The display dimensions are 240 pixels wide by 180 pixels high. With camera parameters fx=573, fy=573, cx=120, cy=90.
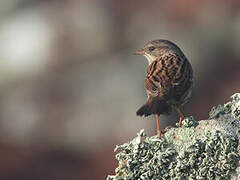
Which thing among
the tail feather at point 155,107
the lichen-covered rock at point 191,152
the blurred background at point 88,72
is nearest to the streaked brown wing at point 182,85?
the tail feather at point 155,107

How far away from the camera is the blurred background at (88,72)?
12.7 metres

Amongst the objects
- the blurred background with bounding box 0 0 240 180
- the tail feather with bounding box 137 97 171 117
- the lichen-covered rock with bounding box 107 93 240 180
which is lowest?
the lichen-covered rock with bounding box 107 93 240 180

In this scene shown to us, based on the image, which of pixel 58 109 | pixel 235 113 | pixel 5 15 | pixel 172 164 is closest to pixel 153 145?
pixel 172 164

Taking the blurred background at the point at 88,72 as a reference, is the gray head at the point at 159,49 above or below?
below

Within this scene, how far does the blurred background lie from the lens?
1269 centimetres

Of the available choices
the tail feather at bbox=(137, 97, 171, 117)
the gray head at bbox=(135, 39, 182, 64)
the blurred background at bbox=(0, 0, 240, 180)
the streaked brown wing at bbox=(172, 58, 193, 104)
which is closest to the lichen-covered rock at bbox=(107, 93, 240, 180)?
the tail feather at bbox=(137, 97, 171, 117)

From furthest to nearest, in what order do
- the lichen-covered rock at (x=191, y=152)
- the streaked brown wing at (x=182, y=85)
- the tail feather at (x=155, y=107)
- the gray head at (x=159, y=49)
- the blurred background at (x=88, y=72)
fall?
the blurred background at (x=88, y=72), the gray head at (x=159, y=49), the streaked brown wing at (x=182, y=85), the tail feather at (x=155, y=107), the lichen-covered rock at (x=191, y=152)

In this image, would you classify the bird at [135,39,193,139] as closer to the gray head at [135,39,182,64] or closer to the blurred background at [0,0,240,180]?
the gray head at [135,39,182,64]

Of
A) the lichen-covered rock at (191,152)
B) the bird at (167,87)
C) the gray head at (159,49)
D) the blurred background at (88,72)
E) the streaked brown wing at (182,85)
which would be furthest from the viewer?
the blurred background at (88,72)

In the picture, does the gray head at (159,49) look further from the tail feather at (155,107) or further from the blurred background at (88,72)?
the blurred background at (88,72)

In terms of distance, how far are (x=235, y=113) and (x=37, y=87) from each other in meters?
10.3

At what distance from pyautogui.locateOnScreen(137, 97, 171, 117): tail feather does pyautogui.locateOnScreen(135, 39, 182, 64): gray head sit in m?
1.36

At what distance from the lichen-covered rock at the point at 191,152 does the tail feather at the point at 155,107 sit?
854 millimetres

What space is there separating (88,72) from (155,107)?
337 inches
